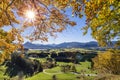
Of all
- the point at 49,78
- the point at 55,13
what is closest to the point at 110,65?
the point at 49,78

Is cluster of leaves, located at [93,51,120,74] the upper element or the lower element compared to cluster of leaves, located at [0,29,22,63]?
lower

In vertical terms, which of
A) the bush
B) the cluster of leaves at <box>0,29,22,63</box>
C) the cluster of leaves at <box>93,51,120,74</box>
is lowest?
the bush

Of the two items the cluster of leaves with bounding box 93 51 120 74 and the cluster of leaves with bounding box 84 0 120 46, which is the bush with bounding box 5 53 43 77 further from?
the cluster of leaves with bounding box 84 0 120 46

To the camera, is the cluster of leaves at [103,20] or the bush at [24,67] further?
the bush at [24,67]

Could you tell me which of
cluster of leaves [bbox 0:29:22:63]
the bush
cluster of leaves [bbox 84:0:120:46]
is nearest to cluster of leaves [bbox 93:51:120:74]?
cluster of leaves [bbox 0:29:22:63]

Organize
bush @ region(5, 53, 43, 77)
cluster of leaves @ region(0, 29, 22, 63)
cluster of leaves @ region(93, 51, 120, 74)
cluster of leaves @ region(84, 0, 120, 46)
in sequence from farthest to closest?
1. bush @ region(5, 53, 43, 77)
2. cluster of leaves @ region(93, 51, 120, 74)
3. cluster of leaves @ region(0, 29, 22, 63)
4. cluster of leaves @ region(84, 0, 120, 46)

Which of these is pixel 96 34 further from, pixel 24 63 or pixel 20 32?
pixel 24 63

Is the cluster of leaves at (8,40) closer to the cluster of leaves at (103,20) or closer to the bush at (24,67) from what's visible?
the cluster of leaves at (103,20)

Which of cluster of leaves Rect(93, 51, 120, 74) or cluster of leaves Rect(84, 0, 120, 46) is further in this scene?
cluster of leaves Rect(93, 51, 120, 74)

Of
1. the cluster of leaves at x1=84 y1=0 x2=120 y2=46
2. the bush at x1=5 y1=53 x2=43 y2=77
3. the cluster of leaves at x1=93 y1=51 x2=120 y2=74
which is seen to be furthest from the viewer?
A: the bush at x1=5 y1=53 x2=43 y2=77

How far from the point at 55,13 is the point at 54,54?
18255cm

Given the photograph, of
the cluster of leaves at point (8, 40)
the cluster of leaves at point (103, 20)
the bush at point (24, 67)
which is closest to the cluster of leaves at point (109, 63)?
the cluster of leaves at point (8, 40)

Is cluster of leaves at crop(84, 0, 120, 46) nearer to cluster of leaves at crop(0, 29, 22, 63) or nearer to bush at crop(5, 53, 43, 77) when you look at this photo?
cluster of leaves at crop(0, 29, 22, 63)

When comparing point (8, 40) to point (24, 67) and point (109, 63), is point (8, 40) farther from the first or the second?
point (24, 67)
